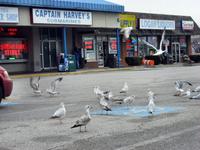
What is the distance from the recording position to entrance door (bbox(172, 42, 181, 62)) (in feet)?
178

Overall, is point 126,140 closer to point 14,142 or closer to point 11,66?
point 14,142

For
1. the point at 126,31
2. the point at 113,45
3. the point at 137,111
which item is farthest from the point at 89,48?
the point at 137,111

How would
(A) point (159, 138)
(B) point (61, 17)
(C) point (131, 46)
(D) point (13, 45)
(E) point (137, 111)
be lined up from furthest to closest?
(C) point (131, 46) < (D) point (13, 45) < (B) point (61, 17) < (E) point (137, 111) < (A) point (159, 138)

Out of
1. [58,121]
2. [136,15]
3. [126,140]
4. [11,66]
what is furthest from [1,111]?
[136,15]

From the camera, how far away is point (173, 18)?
52.3 meters

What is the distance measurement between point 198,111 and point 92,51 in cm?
3146

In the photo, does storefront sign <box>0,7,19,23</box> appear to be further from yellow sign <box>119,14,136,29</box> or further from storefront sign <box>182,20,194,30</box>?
storefront sign <box>182,20,194,30</box>

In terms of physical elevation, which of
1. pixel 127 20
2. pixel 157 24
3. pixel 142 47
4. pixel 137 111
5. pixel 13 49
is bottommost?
pixel 137 111

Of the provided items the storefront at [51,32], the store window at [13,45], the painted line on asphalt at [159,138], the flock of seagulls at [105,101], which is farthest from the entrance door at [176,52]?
the painted line on asphalt at [159,138]

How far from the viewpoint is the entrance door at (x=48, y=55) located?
3815 centimetres

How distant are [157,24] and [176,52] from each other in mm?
7568

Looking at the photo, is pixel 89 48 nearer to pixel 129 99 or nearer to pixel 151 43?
pixel 151 43

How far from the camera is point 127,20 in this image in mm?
44469

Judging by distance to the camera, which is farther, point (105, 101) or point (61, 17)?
point (61, 17)
